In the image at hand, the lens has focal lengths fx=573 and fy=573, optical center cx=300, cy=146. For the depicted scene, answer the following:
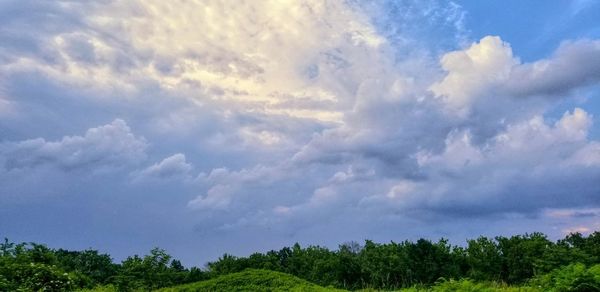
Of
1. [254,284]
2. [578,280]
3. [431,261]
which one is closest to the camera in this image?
[578,280]

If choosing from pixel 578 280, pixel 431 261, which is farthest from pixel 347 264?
pixel 578 280

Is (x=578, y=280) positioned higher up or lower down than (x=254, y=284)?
lower down

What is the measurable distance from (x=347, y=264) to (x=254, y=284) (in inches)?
192

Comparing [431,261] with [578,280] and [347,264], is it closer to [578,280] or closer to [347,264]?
[347,264]

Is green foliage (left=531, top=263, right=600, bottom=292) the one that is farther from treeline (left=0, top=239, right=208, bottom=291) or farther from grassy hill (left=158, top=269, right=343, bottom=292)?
treeline (left=0, top=239, right=208, bottom=291)

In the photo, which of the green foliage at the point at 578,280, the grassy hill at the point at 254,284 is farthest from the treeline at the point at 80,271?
the green foliage at the point at 578,280

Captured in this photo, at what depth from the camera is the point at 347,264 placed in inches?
829

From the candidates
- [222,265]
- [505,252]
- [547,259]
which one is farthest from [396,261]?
[222,265]

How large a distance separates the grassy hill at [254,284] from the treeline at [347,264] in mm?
3288

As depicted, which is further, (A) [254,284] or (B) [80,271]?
(B) [80,271]

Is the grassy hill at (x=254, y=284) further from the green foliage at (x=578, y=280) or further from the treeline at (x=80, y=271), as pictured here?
the green foliage at (x=578, y=280)

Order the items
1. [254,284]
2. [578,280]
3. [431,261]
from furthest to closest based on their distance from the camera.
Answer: [431,261] < [254,284] < [578,280]

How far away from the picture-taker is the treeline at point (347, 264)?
1859cm

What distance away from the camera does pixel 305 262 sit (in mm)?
22141
